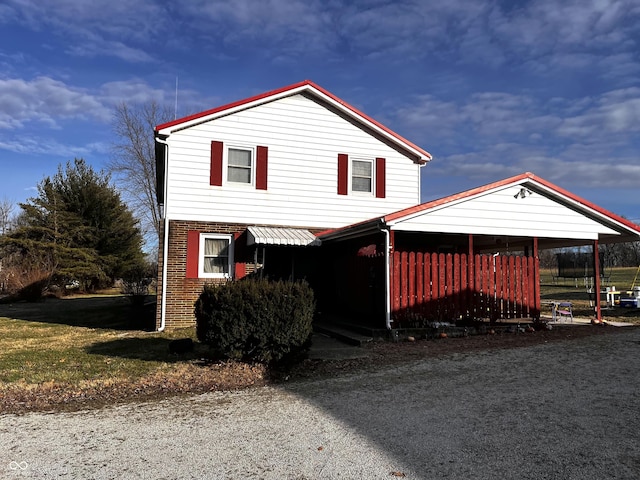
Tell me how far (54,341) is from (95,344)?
1.36 metres

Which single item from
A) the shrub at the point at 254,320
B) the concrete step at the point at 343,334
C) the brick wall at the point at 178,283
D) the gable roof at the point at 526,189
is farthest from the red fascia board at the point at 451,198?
the brick wall at the point at 178,283

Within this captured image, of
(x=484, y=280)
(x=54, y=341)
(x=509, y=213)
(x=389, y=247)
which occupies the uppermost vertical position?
(x=509, y=213)

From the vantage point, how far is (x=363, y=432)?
4.60 m

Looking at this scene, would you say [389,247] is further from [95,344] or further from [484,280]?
[95,344]

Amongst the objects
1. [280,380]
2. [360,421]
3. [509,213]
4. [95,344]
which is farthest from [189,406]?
[509,213]

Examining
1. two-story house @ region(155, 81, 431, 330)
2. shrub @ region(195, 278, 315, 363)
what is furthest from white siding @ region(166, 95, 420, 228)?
shrub @ region(195, 278, 315, 363)

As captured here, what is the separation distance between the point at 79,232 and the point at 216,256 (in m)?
22.6

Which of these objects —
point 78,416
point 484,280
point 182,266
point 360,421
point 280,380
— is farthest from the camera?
point 182,266

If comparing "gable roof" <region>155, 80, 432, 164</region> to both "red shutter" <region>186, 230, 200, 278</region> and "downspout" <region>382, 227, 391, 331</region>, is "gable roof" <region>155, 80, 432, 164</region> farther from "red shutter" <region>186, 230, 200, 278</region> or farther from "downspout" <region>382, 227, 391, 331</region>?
"downspout" <region>382, 227, 391, 331</region>

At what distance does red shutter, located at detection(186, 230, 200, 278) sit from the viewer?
13148 mm

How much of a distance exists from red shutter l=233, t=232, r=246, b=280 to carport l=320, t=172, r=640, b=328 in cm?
256

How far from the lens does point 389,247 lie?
10.5 m

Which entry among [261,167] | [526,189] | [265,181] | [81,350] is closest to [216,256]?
[265,181]

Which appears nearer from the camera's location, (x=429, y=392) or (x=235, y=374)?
(x=429, y=392)
